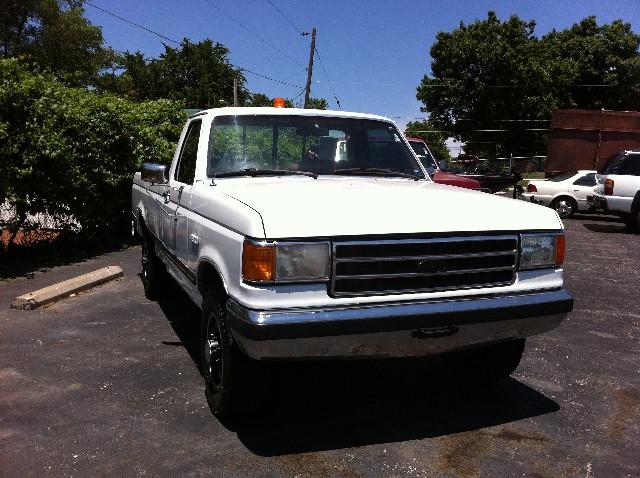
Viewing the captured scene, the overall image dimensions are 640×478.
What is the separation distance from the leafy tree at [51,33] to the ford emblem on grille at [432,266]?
1710 inches

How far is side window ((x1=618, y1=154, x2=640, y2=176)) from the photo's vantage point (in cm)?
1330

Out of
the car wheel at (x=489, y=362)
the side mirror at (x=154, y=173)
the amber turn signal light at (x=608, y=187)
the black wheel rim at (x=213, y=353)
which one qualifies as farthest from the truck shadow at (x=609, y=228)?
the black wheel rim at (x=213, y=353)

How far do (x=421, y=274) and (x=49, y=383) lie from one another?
280 centimetres

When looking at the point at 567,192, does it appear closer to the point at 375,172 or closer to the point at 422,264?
the point at 375,172

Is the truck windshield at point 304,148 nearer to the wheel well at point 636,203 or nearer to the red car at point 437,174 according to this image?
the red car at point 437,174

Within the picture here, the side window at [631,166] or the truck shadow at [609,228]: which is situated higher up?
the side window at [631,166]

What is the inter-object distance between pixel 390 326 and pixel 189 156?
2.37m

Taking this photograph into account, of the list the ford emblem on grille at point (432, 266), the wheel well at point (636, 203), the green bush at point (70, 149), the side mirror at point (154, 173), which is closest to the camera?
the ford emblem on grille at point (432, 266)

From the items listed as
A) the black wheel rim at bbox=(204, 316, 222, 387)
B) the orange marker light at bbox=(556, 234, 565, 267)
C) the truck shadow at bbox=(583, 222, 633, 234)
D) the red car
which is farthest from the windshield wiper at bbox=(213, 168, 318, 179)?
the truck shadow at bbox=(583, 222, 633, 234)

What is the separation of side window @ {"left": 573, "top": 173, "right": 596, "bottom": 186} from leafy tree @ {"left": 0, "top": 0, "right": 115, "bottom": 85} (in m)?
35.5

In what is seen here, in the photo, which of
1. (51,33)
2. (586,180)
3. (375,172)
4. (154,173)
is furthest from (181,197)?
(51,33)

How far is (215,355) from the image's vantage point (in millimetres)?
3592

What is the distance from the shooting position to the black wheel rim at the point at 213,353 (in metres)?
3.57

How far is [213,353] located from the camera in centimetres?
360
